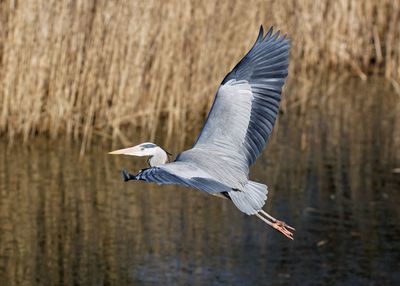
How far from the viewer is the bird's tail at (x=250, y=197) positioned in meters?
4.04

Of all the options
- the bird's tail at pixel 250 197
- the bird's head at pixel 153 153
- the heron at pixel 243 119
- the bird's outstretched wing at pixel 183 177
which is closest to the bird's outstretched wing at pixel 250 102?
the heron at pixel 243 119

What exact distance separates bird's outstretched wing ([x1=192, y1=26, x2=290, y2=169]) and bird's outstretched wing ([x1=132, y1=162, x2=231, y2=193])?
46 cm

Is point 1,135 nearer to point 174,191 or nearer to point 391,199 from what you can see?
point 174,191

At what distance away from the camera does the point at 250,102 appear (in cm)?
466

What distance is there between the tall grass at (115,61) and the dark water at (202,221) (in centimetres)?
28

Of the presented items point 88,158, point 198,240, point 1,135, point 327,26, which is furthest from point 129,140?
point 327,26

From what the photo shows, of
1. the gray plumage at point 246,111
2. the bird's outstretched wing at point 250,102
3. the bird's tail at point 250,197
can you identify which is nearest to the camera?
the bird's tail at point 250,197

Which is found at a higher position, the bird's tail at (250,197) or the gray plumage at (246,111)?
the gray plumage at (246,111)

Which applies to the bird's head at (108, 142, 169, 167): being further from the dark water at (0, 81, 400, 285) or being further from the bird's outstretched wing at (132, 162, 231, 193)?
the dark water at (0, 81, 400, 285)

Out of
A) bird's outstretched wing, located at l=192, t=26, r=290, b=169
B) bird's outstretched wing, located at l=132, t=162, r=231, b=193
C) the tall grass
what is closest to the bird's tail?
bird's outstretched wing, located at l=132, t=162, r=231, b=193

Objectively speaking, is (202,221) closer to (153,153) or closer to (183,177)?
(153,153)

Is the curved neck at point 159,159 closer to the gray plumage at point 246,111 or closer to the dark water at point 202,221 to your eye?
the gray plumage at point 246,111

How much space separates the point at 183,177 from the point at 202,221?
2591mm

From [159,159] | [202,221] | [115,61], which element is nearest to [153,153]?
[159,159]
